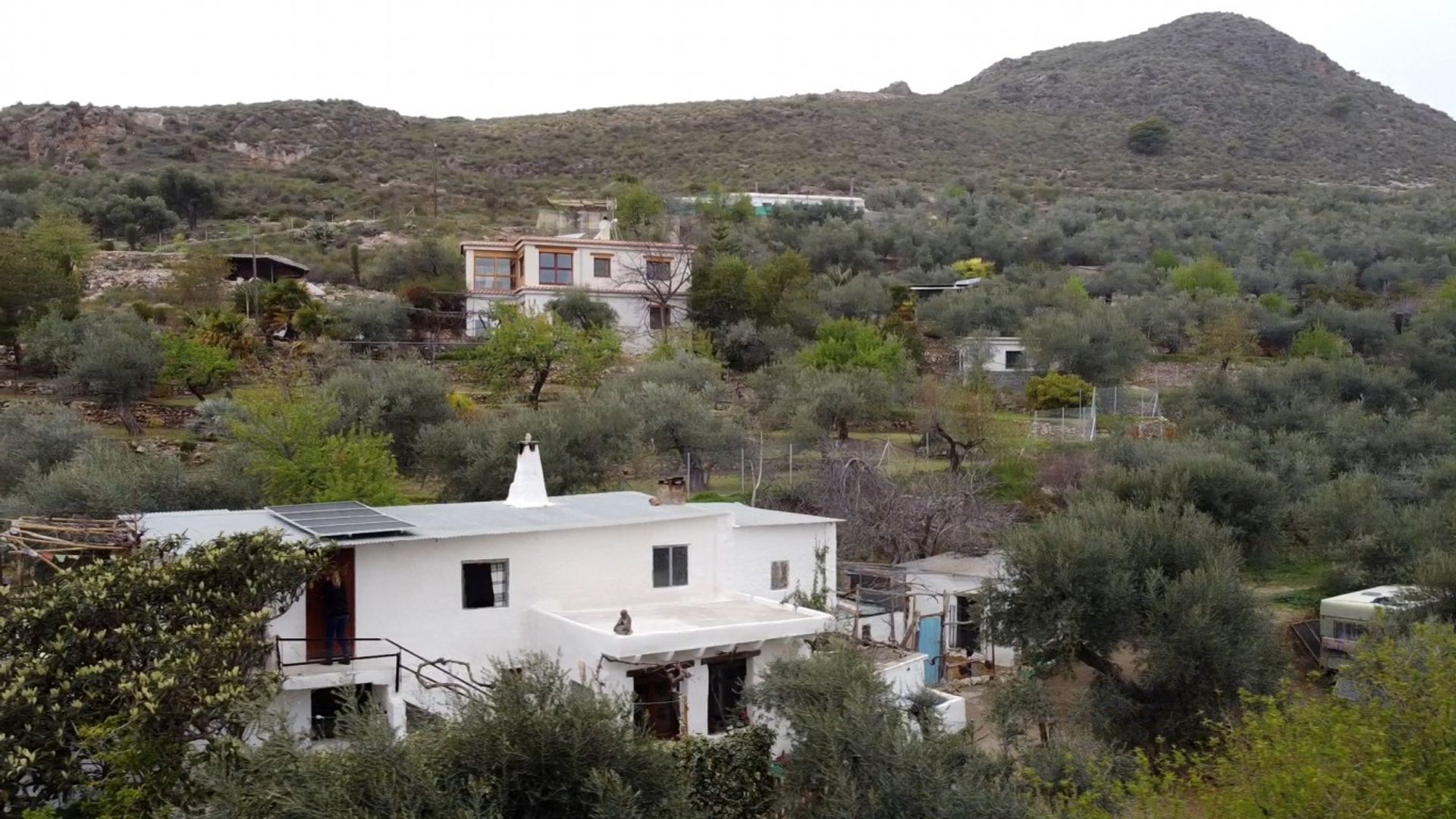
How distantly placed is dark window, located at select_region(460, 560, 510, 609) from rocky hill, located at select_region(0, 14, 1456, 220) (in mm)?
62024

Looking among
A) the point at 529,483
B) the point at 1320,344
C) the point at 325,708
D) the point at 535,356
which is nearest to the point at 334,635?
the point at 325,708

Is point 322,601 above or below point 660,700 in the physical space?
above

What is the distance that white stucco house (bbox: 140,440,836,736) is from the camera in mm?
16234

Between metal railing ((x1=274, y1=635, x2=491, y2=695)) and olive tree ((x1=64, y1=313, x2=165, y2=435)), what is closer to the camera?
metal railing ((x1=274, y1=635, x2=491, y2=695))

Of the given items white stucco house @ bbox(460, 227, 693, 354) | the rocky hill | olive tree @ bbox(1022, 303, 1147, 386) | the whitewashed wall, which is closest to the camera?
the whitewashed wall

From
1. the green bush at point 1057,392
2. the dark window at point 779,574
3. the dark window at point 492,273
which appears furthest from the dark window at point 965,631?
the dark window at point 492,273

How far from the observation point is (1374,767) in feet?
34.3

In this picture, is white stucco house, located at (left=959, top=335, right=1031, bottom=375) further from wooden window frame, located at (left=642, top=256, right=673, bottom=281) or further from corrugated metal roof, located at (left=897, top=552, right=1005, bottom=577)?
corrugated metal roof, located at (left=897, top=552, right=1005, bottom=577)

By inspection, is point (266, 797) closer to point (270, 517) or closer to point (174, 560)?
point (174, 560)

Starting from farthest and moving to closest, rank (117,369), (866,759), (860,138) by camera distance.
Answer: (860,138) → (117,369) → (866,759)

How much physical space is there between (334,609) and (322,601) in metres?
0.20

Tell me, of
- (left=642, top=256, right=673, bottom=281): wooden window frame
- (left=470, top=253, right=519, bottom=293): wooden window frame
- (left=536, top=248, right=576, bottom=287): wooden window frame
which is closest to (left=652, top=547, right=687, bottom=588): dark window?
(left=536, top=248, right=576, bottom=287): wooden window frame

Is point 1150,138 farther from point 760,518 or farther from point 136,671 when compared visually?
point 136,671

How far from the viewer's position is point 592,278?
161ft
